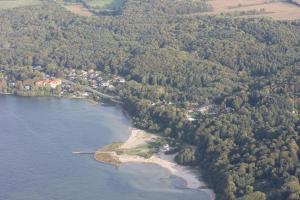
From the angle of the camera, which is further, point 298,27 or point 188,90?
point 298,27

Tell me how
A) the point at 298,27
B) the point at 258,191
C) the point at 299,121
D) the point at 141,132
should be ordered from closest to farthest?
the point at 258,191
the point at 299,121
the point at 141,132
the point at 298,27

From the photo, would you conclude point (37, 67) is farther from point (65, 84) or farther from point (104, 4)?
point (104, 4)

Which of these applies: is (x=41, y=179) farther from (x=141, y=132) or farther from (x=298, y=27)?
(x=298, y=27)

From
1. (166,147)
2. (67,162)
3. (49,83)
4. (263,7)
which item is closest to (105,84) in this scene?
(49,83)

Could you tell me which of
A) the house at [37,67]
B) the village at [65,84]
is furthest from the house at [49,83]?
the house at [37,67]

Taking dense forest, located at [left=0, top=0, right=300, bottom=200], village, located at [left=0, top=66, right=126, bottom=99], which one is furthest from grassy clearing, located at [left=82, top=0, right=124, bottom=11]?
village, located at [left=0, top=66, right=126, bottom=99]

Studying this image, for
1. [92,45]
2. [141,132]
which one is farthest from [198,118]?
[92,45]

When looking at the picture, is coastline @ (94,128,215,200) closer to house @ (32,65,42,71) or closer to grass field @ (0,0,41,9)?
house @ (32,65,42,71)

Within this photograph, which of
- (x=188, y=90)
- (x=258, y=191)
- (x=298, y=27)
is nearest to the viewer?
(x=258, y=191)
